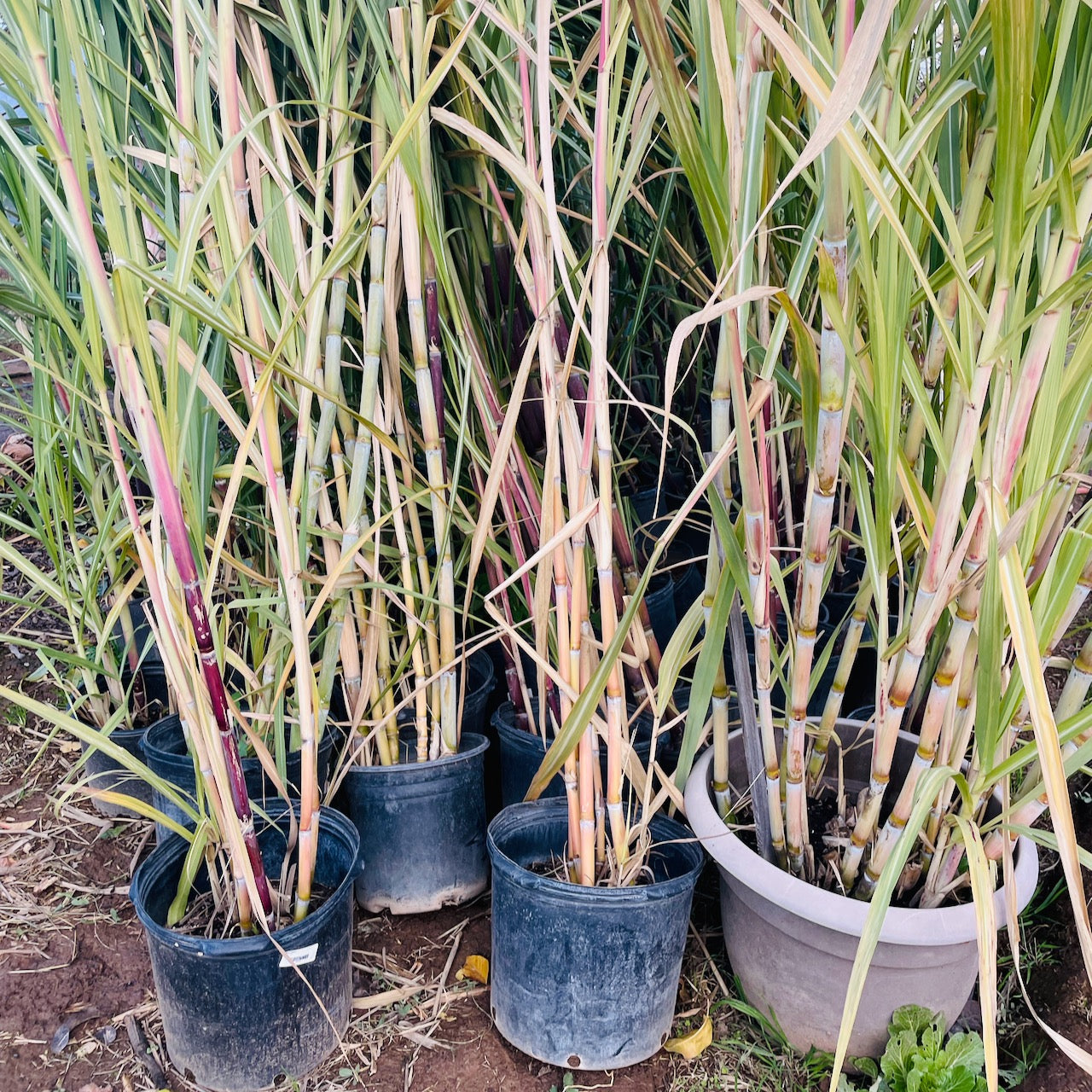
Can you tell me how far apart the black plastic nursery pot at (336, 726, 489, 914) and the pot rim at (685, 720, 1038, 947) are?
0.34 meters

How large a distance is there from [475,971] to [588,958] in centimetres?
26

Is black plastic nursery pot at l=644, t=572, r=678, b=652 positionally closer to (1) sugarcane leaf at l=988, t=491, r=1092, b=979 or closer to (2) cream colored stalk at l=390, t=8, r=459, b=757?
(2) cream colored stalk at l=390, t=8, r=459, b=757

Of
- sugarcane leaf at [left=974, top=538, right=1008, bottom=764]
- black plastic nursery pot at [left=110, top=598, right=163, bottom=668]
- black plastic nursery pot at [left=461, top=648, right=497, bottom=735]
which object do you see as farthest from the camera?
black plastic nursery pot at [left=110, top=598, right=163, bottom=668]

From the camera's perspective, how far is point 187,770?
3.83 ft

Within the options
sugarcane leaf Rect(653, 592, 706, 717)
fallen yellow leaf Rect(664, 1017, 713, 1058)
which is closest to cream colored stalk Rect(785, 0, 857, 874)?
sugarcane leaf Rect(653, 592, 706, 717)

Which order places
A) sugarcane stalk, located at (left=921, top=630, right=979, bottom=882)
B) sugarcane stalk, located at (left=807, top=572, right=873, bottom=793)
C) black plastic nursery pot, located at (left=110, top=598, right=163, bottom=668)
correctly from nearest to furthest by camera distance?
sugarcane stalk, located at (left=921, top=630, right=979, bottom=882)
sugarcane stalk, located at (left=807, top=572, right=873, bottom=793)
black plastic nursery pot, located at (left=110, top=598, right=163, bottom=668)

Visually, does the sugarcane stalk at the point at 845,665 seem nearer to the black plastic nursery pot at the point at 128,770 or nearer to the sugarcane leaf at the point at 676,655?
the sugarcane leaf at the point at 676,655

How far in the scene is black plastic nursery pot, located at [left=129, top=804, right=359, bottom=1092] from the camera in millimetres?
903

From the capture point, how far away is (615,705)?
2.96 feet

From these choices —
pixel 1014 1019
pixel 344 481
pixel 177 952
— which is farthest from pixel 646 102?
pixel 1014 1019

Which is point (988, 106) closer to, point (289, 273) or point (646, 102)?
point (646, 102)

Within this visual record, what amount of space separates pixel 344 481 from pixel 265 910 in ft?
1.62

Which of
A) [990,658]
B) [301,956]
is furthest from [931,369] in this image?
[301,956]

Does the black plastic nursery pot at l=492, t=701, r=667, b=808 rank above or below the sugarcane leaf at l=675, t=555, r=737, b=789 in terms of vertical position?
below
